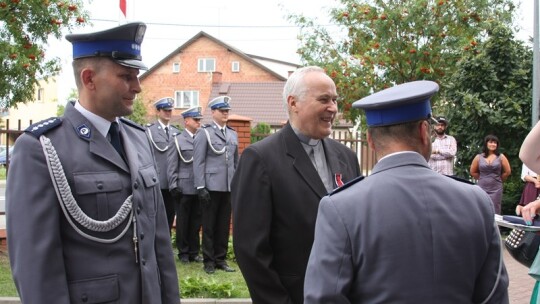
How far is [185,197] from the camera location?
959 centimetres

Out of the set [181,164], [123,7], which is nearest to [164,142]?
[181,164]

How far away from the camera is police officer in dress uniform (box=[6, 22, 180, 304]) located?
2721 mm

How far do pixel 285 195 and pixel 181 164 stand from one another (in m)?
6.31

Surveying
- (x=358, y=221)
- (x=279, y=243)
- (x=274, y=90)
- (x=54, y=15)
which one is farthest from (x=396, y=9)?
(x=274, y=90)

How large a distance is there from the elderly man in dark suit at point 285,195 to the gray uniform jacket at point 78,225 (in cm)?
54

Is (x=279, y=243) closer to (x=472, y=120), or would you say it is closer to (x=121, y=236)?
(x=121, y=236)

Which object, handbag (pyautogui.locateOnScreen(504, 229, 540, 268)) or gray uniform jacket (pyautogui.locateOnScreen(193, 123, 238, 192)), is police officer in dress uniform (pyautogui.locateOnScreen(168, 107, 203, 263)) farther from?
handbag (pyautogui.locateOnScreen(504, 229, 540, 268))

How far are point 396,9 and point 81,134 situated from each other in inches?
498

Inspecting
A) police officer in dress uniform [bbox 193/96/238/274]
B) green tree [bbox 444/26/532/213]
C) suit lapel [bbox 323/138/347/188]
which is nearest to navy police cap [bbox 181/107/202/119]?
police officer in dress uniform [bbox 193/96/238/274]

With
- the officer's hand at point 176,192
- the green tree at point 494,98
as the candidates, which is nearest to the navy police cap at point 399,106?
the officer's hand at point 176,192

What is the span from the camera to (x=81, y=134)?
2.95 metres

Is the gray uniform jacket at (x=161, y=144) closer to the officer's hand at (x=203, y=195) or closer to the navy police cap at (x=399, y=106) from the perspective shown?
the officer's hand at (x=203, y=195)

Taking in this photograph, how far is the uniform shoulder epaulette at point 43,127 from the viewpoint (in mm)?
2830

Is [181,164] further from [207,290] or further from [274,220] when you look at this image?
[274,220]
